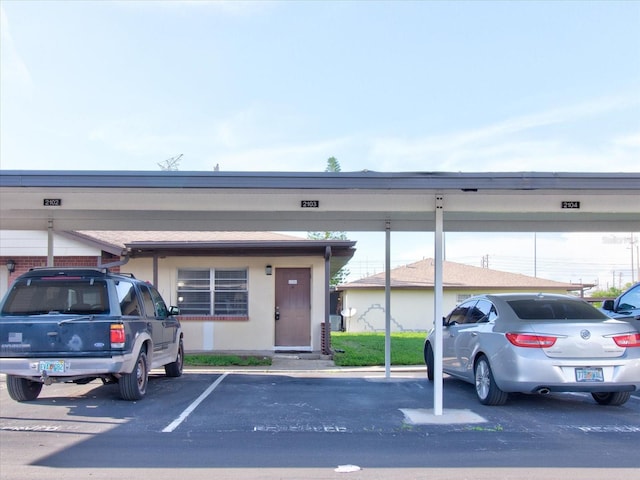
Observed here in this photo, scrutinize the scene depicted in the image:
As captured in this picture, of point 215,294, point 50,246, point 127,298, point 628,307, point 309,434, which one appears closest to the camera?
point 309,434

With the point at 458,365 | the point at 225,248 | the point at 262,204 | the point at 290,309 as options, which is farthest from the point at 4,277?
the point at 458,365

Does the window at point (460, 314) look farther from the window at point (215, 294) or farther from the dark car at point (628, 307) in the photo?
the window at point (215, 294)

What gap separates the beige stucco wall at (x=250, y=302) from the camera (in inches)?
646

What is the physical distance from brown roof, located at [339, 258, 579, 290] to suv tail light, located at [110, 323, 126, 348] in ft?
88.2

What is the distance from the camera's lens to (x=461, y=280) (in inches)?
1417

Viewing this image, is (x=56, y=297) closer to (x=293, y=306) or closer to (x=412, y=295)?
(x=293, y=306)

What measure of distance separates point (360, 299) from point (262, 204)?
1078 inches

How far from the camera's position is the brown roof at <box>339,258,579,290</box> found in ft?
115

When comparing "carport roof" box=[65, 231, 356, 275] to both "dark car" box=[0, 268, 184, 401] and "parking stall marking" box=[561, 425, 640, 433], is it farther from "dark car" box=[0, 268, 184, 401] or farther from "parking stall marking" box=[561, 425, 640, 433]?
"parking stall marking" box=[561, 425, 640, 433]

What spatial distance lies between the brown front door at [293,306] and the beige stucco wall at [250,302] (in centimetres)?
18

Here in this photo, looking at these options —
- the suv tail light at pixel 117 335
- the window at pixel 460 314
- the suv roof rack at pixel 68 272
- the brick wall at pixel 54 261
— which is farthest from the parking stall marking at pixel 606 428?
the brick wall at pixel 54 261

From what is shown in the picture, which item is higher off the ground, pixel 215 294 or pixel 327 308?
pixel 215 294

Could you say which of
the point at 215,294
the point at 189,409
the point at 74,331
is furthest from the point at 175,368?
the point at 215,294

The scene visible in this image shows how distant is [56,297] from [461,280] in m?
29.8
